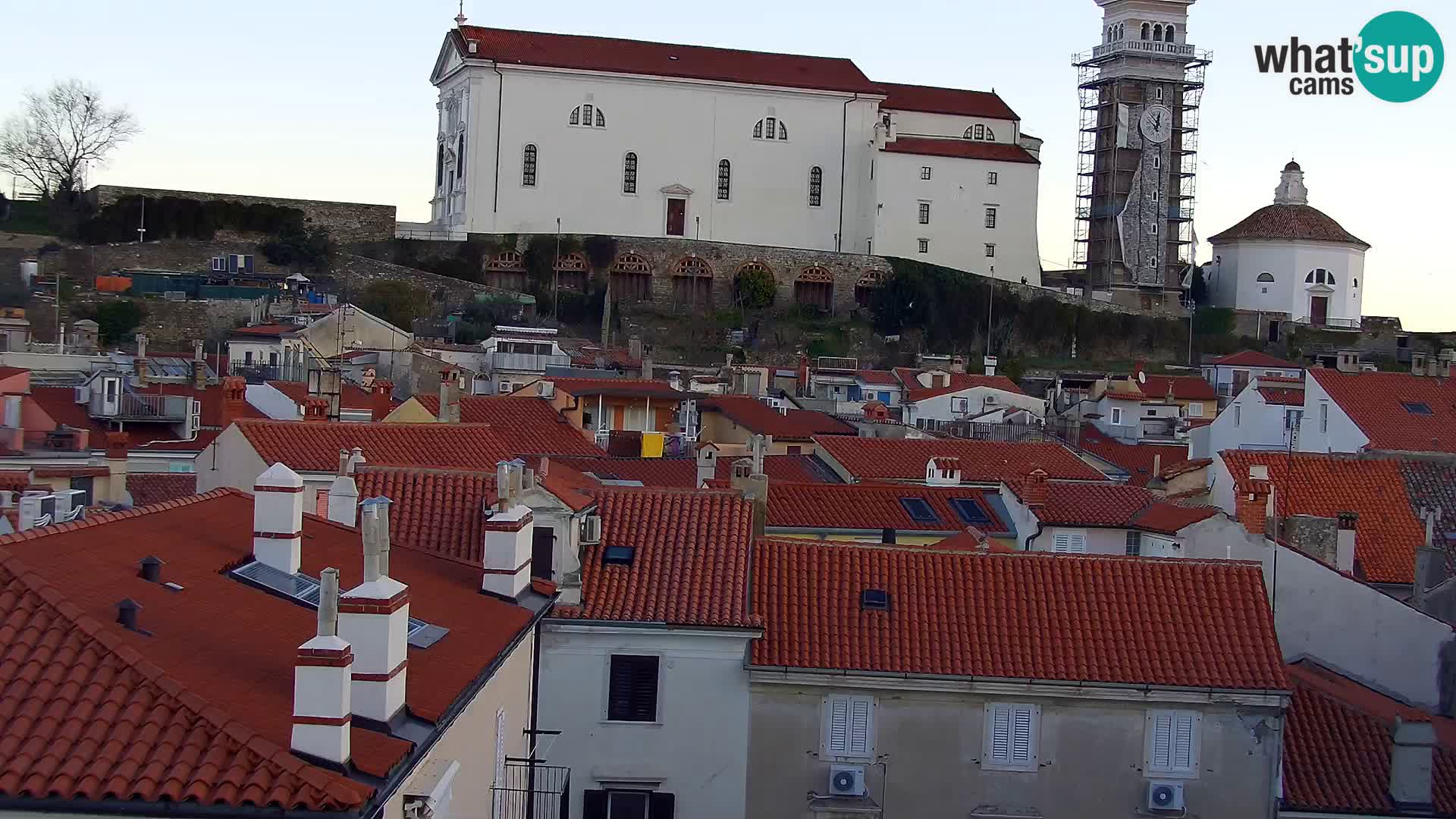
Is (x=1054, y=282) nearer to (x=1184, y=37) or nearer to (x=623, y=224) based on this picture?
(x=1184, y=37)

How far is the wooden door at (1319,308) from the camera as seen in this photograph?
79375 mm

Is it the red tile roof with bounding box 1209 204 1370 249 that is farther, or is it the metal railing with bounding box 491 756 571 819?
the red tile roof with bounding box 1209 204 1370 249

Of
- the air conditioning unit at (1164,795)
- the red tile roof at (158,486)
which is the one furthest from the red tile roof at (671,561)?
the red tile roof at (158,486)

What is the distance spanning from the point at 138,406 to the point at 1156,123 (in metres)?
56.5

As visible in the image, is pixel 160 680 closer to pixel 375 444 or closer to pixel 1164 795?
pixel 1164 795

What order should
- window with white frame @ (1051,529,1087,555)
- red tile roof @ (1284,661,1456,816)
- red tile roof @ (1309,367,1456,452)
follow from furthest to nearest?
red tile roof @ (1309,367,1456,452) < window with white frame @ (1051,529,1087,555) < red tile roof @ (1284,661,1456,816)

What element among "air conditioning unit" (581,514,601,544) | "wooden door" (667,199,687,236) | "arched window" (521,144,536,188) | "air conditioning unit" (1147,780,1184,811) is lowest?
"air conditioning unit" (1147,780,1184,811)

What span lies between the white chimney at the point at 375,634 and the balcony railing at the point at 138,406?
21.6 metres

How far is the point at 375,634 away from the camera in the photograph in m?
8.23

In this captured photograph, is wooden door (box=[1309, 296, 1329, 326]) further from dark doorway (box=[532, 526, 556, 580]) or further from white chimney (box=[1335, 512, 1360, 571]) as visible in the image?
dark doorway (box=[532, 526, 556, 580])

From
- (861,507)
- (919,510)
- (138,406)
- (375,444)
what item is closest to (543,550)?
(375,444)

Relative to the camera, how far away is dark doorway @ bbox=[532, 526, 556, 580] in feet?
50.3

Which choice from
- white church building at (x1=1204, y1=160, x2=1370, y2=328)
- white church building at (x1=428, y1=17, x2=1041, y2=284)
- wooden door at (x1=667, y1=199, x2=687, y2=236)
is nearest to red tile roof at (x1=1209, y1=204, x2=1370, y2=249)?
white church building at (x1=1204, y1=160, x2=1370, y2=328)

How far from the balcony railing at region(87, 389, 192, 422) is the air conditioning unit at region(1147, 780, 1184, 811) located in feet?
60.7
